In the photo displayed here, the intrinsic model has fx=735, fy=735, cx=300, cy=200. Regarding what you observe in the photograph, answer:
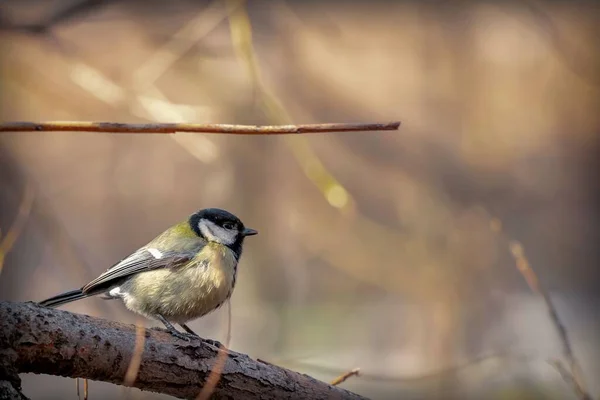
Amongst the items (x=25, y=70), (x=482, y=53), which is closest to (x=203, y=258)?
(x=25, y=70)

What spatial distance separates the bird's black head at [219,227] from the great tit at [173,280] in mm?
64

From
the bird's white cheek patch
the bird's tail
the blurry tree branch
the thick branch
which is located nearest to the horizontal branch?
the thick branch

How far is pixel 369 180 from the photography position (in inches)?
238

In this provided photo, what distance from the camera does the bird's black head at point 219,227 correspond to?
2.72 metres

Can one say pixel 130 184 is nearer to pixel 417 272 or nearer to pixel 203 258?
pixel 417 272

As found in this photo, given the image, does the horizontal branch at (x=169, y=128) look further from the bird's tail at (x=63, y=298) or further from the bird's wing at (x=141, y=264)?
the bird's wing at (x=141, y=264)

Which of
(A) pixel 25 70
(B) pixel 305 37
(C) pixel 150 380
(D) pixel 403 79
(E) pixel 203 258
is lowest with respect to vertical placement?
(C) pixel 150 380

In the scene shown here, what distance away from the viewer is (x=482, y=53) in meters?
6.29

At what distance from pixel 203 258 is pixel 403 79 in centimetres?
411

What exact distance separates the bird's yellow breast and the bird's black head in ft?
0.61

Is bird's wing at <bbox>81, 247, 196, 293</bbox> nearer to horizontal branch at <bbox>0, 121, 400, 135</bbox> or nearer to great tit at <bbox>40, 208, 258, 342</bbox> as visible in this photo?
Result: great tit at <bbox>40, 208, 258, 342</bbox>

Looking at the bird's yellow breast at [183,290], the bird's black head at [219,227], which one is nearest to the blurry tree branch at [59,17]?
the bird's black head at [219,227]

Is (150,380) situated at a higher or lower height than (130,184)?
lower

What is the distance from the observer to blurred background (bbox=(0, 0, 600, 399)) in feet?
15.7
